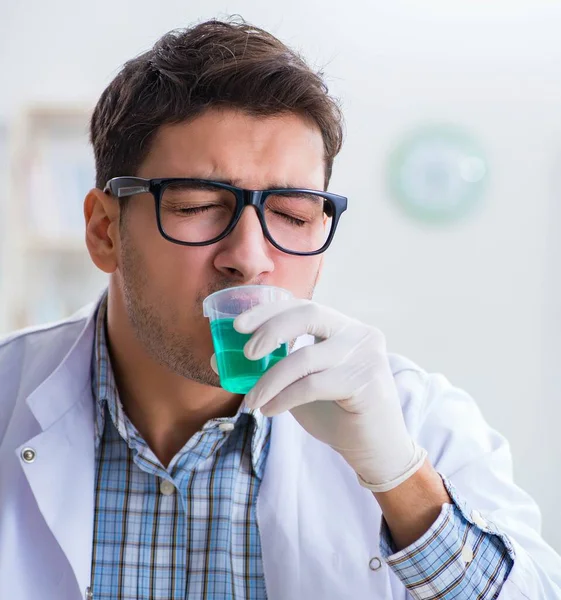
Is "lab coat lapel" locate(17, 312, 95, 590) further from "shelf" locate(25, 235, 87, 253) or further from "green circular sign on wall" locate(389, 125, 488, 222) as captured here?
"green circular sign on wall" locate(389, 125, 488, 222)

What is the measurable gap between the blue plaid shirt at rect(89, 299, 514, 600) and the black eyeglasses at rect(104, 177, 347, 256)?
376 millimetres

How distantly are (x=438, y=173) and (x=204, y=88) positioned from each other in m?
1.72

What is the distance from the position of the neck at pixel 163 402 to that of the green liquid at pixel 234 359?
0.43 meters

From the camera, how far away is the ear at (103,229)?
1.62 m

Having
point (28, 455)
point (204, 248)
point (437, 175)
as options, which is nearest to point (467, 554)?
point (204, 248)

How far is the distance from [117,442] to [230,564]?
0.34 meters

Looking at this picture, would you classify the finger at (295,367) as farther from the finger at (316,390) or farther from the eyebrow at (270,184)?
the eyebrow at (270,184)

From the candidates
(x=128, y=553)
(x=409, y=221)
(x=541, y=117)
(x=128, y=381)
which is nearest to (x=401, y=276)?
(x=409, y=221)

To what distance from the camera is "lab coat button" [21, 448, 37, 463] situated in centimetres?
149

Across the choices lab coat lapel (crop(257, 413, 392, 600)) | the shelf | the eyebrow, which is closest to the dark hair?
the eyebrow

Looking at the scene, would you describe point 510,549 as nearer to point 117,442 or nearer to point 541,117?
point 117,442

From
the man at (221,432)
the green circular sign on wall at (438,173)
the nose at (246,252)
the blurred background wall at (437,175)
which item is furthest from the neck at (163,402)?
the green circular sign on wall at (438,173)

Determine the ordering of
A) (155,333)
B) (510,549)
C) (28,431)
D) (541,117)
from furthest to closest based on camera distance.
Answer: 1. (541,117)
2. (28,431)
3. (155,333)
4. (510,549)

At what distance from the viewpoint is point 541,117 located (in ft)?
10.0
